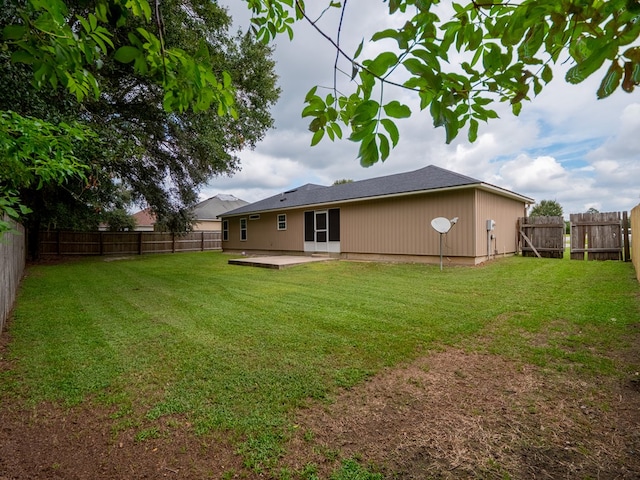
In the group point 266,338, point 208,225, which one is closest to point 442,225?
point 266,338

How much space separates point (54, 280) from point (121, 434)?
8149mm

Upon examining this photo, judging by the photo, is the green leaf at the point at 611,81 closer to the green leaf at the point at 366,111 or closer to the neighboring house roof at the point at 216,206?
the green leaf at the point at 366,111

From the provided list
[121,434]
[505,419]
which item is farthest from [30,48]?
[505,419]

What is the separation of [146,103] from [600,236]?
1358 cm

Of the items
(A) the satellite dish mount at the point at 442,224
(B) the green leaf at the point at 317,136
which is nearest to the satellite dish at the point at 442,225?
(A) the satellite dish mount at the point at 442,224

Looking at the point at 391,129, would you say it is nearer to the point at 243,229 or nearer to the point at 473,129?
the point at 473,129

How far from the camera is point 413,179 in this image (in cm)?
1165

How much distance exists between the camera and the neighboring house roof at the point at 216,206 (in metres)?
27.5

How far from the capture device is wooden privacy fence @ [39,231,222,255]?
14653mm

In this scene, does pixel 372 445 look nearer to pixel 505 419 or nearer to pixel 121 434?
pixel 505 419

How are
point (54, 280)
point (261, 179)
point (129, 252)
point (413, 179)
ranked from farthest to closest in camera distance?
point (261, 179) < point (129, 252) < point (413, 179) < point (54, 280)

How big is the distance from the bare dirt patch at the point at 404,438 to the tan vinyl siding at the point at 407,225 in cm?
743

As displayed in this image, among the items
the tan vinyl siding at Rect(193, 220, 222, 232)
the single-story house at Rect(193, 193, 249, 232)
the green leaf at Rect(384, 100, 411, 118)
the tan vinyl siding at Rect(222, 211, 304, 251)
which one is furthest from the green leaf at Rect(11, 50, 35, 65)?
the tan vinyl siding at Rect(193, 220, 222, 232)

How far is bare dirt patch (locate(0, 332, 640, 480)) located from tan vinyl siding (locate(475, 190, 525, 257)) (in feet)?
25.0
